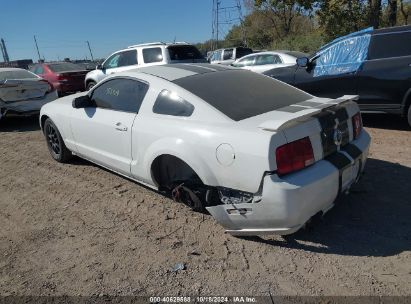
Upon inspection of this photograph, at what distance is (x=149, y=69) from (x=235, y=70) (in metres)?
0.99

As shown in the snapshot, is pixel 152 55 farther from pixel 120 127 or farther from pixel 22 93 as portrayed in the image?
pixel 120 127

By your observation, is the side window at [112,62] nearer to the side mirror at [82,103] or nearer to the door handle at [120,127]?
the side mirror at [82,103]

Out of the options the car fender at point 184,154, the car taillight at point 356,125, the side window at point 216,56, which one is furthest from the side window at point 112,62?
the car taillight at point 356,125

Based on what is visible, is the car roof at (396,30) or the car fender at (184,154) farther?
the car roof at (396,30)

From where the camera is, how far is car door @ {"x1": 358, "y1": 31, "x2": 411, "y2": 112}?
627 cm

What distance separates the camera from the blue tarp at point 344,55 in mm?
6734

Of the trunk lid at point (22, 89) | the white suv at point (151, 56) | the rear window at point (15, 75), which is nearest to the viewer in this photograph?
the trunk lid at point (22, 89)

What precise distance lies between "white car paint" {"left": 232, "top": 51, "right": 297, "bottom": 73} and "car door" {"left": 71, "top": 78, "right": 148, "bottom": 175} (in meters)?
7.62

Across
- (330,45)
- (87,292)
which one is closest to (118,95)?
(87,292)

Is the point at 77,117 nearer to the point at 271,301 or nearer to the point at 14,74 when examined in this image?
the point at 271,301

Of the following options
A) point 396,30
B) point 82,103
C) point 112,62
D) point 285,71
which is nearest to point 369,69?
point 396,30

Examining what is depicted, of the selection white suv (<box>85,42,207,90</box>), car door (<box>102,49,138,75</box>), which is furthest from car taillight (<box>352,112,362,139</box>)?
car door (<box>102,49,138,75</box>)

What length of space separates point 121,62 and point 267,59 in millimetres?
4656

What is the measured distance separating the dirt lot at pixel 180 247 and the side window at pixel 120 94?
40.9 inches
